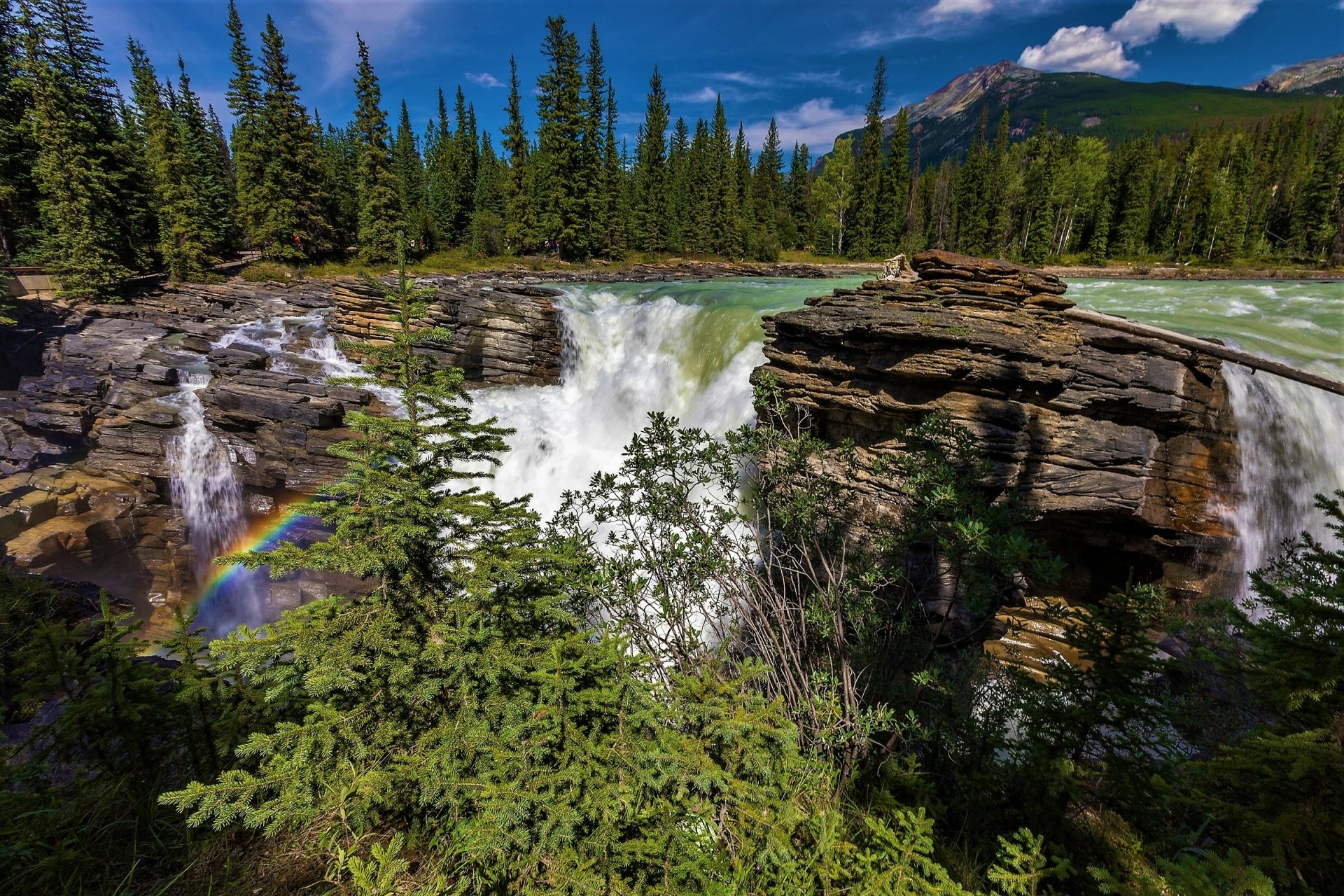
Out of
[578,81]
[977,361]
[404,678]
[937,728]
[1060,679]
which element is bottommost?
[937,728]

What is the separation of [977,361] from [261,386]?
1871cm

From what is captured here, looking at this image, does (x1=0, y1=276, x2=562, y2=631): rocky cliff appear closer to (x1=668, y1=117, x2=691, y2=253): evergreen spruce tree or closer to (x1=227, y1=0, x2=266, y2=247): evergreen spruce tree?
(x1=227, y1=0, x2=266, y2=247): evergreen spruce tree

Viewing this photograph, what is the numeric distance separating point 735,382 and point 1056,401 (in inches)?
249

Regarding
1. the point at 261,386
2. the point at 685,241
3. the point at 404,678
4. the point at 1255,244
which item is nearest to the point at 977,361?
the point at 404,678

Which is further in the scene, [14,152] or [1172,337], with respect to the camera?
[14,152]

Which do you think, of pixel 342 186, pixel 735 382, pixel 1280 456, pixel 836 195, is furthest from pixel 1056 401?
pixel 342 186

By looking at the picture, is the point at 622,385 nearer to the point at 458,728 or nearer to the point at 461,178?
the point at 458,728

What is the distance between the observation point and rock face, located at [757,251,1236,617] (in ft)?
24.7

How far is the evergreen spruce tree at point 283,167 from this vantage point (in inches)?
1214

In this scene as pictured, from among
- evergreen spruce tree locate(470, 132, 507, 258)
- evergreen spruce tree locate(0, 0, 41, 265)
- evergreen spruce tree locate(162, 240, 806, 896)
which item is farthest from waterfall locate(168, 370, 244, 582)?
evergreen spruce tree locate(470, 132, 507, 258)

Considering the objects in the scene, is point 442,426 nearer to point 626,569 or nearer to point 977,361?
point 626,569

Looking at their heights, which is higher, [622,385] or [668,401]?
[622,385]

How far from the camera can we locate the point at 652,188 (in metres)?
46.7

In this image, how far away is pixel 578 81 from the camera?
35031 millimetres
